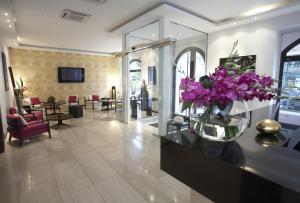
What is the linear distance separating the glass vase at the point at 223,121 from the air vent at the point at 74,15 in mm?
4456

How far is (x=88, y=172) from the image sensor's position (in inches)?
115

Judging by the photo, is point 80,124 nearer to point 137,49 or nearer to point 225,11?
point 137,49

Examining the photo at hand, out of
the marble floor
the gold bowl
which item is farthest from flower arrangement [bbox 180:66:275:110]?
the marble floor

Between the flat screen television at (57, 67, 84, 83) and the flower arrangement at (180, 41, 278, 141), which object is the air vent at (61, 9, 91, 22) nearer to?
the flower arrangement at (180, 41, 278, 141)

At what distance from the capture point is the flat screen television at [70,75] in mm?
8938

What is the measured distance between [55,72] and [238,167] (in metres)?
9.81

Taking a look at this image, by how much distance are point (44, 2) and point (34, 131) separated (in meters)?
3.01

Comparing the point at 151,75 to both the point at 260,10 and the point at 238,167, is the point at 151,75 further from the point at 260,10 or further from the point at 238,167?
the point at 238,167

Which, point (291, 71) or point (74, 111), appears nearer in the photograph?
point (291, 71)

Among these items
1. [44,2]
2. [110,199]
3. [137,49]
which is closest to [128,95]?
[137,49]

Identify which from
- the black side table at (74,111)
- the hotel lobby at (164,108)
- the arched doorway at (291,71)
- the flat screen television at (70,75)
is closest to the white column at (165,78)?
the hotel lobby at (164,108)

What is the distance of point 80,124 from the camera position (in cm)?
620

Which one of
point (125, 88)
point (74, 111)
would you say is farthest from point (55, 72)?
point (125, 88)

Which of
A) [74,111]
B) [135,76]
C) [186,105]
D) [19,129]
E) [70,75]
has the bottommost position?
[74,111]
